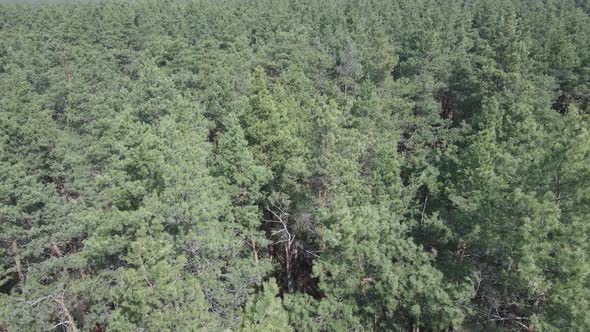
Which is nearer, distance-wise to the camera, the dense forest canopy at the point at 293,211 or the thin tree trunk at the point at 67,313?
the dense forest canopy at the point at 293,211

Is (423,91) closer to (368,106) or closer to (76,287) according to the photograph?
(368,106)

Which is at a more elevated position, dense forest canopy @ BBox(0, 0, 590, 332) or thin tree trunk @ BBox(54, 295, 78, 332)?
dense forest canopy @ BBox(0, 0, 590, 332)

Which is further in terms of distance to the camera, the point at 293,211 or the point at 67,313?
the point at 293,211

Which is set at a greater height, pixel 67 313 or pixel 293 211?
pixel 293 211

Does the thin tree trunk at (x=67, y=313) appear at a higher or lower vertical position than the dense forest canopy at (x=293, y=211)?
lower

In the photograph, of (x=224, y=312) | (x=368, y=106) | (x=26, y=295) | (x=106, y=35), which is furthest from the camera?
(x=106, y=35)

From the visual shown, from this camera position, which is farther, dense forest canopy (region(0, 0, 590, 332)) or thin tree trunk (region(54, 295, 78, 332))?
thin tree trunk (region(54, 295, 78, 332))

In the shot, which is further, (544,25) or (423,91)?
(544,25)

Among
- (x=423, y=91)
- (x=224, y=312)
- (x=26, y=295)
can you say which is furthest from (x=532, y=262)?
(x=423, y=91)
